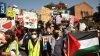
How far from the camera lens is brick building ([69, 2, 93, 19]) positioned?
5944 centimetres

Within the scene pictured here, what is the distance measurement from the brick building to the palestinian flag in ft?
162

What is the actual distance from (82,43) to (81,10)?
5333 cm

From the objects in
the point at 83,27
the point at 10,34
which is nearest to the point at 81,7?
the point at 83,27

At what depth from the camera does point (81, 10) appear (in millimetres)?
61656

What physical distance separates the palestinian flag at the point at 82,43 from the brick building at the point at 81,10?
49.4 meters

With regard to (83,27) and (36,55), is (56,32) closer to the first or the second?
(36,55)

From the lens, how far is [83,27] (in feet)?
42.1

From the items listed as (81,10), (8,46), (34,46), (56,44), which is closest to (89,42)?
(56,44)

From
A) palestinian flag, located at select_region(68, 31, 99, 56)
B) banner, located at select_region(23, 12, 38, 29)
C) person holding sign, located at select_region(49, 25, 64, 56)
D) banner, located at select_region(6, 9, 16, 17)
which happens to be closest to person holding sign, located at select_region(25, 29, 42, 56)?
person holding sign, located at select_region(49, 25, 64, 56)

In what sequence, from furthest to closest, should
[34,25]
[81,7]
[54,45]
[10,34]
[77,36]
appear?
1. [81,7]
2. [34,25]
3. [77,36]
4. [54,45]
5. [10,34]

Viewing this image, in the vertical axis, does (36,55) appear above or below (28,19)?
below

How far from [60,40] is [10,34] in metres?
2.51

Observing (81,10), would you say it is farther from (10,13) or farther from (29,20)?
(29,20)

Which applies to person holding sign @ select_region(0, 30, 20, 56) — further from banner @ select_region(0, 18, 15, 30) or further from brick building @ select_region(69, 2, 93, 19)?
brick building @ select_region(69, 2, 93, 19)
